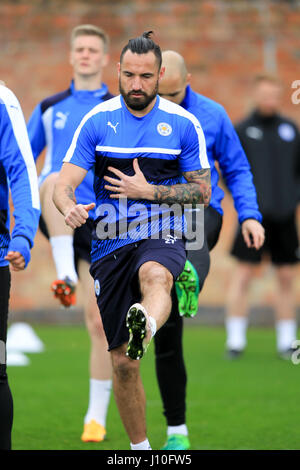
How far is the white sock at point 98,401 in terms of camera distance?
602cm

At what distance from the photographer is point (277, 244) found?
10008mm

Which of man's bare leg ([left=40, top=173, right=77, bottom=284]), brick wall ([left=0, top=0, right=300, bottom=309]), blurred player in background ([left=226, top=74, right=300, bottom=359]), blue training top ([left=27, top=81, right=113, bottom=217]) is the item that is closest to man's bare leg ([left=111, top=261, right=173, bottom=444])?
man's bare leg ([left=40, top=173, right=77, bottom=284])

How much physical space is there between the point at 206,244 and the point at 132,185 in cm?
118

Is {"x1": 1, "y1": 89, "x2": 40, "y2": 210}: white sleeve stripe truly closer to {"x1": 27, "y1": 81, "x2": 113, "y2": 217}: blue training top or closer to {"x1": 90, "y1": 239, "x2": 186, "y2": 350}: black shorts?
{"x1": 90, "y1": 239, "x2": 186, "y2": 350}: black shorts

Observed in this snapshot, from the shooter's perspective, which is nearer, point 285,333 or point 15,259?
point 15,259

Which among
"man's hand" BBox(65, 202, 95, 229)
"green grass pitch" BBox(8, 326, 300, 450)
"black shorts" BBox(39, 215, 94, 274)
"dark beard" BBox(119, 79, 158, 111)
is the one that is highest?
"dark beard" BBox(119, 79, 158, 111)

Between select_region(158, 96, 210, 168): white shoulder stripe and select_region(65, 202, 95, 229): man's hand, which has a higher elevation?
select_region(158, 96, 210, 168): white shoulder stripe

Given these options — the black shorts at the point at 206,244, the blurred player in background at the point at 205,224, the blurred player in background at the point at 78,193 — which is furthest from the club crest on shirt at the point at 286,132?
the black shorts at the point at 206,244

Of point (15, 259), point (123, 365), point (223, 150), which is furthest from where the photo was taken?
point (223, 150)

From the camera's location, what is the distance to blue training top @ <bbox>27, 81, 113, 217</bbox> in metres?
6.23

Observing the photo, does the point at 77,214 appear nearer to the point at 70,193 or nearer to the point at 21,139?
the point at 70,193

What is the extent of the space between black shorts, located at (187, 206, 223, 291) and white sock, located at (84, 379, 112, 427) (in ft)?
3.65

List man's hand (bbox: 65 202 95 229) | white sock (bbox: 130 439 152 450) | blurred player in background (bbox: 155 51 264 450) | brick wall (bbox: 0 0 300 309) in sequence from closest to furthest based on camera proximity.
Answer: man's hand (bbox: 65 202 95 229) < white sock (bbox: 130 439 152 450) < blurred player in background (bbox: 155 51 264 450) < brick wall (bbox: 0 0 300 309)

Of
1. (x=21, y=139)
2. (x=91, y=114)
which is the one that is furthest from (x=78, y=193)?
(x=21, y=139)
